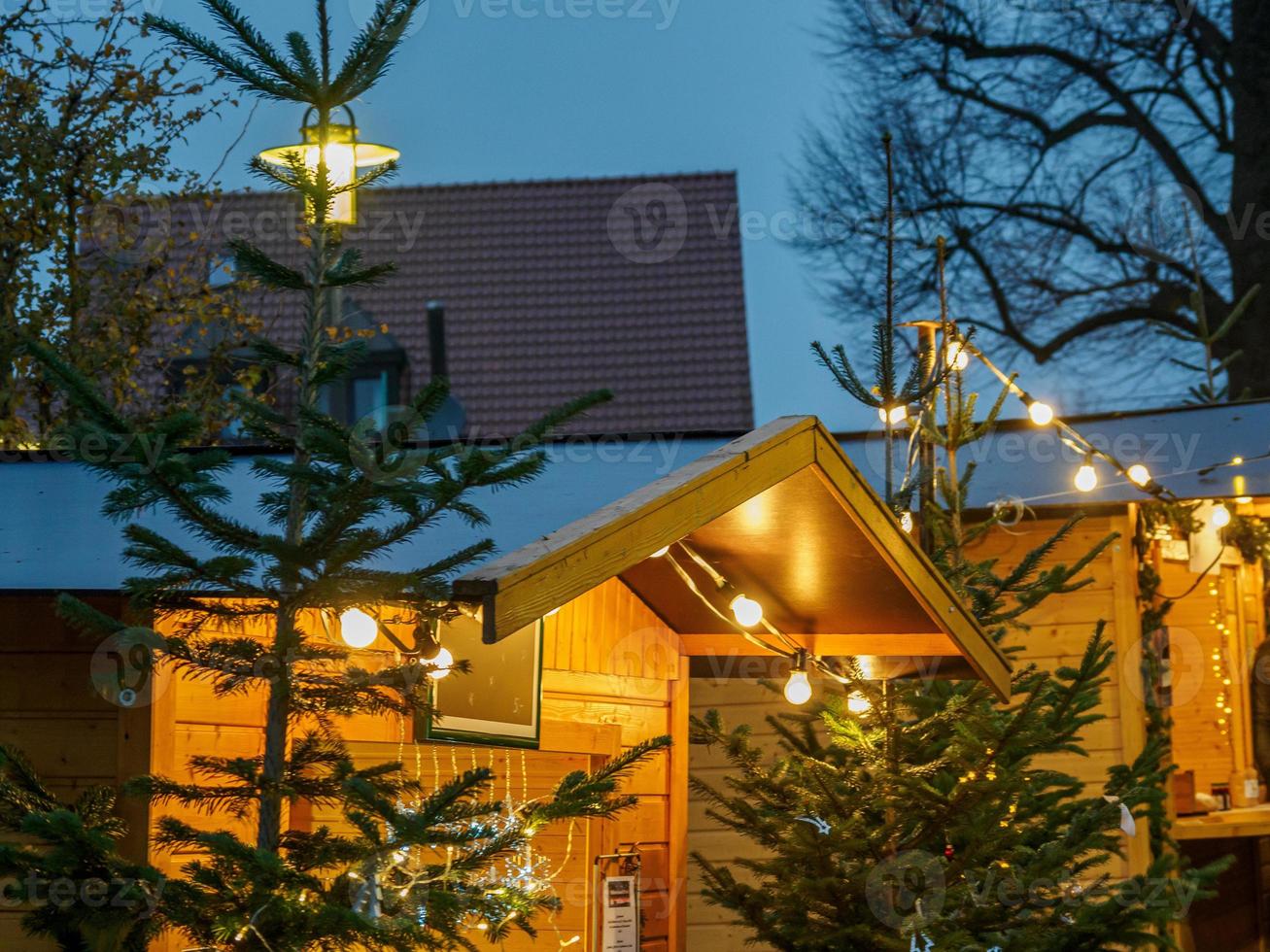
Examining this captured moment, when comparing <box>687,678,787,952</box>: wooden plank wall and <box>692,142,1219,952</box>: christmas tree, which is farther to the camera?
<box>687,678,787,952</box>: wooden plank wall

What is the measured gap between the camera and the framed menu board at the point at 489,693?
190 inches

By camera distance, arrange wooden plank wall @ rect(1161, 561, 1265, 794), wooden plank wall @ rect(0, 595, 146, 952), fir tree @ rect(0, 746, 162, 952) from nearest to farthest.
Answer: fir tree @ rect(0, 746, 162, 952) < wooden plank wall @ rect(0, 595, 146, 952) < wooden plank wall @ rect(1161, 561, 1265, 794)

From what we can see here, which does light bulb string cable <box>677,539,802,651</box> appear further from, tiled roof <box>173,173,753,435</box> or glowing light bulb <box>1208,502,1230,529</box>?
tiled roof <box>173,173,753,435</box>

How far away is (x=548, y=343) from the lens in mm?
21328

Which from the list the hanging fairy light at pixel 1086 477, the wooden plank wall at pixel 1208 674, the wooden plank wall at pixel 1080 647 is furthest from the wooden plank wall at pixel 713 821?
the wooden plank wall at pixel 1208 674

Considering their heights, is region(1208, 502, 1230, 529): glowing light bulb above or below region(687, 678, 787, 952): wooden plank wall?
above

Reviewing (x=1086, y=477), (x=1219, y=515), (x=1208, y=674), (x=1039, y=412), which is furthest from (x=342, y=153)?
(x=1208, y=674)

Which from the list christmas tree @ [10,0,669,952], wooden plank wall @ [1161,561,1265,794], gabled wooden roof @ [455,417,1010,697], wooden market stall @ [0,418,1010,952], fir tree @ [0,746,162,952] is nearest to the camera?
fir tree @ [0,746,162,952]

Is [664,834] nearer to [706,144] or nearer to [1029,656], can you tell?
[1029,656]

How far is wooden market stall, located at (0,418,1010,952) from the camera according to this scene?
13.2ft

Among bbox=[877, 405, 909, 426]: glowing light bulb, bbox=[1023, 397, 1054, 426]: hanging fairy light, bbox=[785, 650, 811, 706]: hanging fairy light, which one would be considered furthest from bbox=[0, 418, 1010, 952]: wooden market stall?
bbox=[1023, 397, 1054, 426]: hanging fairy light

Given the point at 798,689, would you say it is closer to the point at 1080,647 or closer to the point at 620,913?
the point at 620,913

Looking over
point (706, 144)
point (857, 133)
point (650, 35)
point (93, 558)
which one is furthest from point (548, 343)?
point (706, 144)

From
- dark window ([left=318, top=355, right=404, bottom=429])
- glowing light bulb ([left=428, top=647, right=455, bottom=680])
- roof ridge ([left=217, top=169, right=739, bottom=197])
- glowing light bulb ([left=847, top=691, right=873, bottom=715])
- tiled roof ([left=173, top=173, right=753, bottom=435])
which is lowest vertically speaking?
glowing light bulb ([left=847, top=691, right=873, bottom=715])
